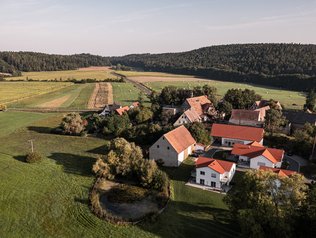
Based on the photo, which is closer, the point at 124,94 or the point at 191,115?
the point at 191,115

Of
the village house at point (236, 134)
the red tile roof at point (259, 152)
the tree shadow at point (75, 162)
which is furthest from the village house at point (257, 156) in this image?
the tree shadow at point (75, 162)

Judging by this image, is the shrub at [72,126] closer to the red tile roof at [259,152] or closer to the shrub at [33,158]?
the shrub at [33,158]

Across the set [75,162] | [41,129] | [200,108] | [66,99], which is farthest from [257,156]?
[66,99]

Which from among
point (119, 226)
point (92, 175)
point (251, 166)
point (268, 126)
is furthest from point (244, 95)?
point (119, 226)

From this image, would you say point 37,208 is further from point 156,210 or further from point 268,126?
point 268,126

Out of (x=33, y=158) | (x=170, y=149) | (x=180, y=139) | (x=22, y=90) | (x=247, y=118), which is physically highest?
(x=22, y=90)

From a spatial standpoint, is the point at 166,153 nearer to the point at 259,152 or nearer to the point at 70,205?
the point at 259,152

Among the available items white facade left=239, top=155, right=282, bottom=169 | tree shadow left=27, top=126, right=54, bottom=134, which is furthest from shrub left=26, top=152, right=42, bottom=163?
white facade left=239, top=155, right=282, bottom=169
